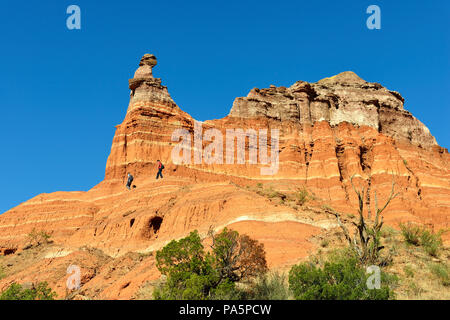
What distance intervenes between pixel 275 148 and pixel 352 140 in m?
11.3

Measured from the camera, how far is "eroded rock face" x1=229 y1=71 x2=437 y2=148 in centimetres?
7531

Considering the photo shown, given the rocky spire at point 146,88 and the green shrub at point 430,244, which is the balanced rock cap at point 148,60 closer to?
the rocky spire at point 146,88

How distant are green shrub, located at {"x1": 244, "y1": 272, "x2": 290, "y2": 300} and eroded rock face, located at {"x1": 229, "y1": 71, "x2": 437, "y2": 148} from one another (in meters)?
51.8

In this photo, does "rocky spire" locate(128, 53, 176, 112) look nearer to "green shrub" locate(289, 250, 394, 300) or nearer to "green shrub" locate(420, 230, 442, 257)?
"green shrub" locate(420, 230, 442, 257)

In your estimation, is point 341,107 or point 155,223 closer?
point 155,223

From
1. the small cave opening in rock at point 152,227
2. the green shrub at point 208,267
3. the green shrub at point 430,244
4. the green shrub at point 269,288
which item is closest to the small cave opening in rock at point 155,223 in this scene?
the small cave opening in rock at point 152,227

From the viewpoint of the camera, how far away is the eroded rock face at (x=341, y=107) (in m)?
75.3

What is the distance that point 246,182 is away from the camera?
6519 centimetres

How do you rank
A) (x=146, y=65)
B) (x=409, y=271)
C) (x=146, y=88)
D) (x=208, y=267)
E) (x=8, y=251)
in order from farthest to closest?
1. (x=146, y=65)
2. (x=146, y=88)
3. (x=8, y=251)
4. (x=409, y=271)
5. (x=208, y=267)

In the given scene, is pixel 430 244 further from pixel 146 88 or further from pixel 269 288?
pixel 146 88

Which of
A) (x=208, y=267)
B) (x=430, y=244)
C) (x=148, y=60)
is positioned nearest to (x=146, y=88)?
(x=148, y=60)

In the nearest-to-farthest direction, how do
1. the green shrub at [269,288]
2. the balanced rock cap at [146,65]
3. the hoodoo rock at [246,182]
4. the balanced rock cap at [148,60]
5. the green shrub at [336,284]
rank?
the green shrub at [336,284] < the green shrub at [269,288] < the hoodoo rock at [246,182] < the balanced rock cap at [146,65] < the balanced rock cap at [148,60]

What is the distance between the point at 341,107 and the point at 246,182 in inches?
893

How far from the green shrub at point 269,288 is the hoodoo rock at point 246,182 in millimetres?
2912
